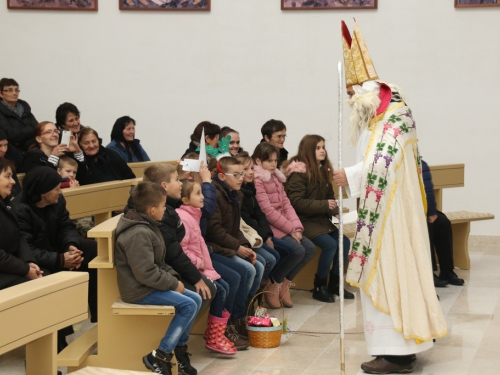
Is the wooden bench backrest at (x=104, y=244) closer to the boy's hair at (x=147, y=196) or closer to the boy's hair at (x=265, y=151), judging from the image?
the boy's hair at (x=147, y=196)

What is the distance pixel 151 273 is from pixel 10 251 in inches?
35.3

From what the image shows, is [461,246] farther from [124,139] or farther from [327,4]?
[124,139]

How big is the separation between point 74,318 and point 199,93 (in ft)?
20.9

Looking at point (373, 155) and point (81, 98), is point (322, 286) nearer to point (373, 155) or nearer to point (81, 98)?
point (373, 155)

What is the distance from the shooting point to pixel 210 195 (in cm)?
602

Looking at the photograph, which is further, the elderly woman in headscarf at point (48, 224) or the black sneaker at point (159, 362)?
the elderly woman in headscarf at point (48, 224)

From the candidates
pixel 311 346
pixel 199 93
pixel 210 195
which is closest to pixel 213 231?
pixel 210 195

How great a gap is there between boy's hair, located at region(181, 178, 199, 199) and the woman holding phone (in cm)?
178

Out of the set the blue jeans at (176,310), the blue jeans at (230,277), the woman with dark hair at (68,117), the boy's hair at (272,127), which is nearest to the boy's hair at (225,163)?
the blue jeans at (230,277)

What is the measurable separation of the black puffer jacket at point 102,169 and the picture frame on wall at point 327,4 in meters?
3.44

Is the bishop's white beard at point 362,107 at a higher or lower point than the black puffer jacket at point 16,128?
higher

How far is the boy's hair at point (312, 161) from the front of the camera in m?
7.61

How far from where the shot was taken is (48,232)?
592 centimetres

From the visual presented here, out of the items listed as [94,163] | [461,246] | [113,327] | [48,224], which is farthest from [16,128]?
[461,246]
